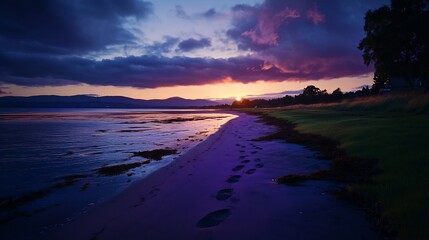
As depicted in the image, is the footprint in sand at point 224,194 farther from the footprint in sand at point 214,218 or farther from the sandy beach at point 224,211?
the footprint in sand at point 214,218

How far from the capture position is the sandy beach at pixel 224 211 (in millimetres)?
4672

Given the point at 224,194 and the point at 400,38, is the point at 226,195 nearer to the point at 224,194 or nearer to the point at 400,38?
the point at 224,194

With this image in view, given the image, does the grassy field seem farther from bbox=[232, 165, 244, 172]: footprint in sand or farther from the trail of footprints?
bbox=[232, 165, 244, 172]: footprint in sand

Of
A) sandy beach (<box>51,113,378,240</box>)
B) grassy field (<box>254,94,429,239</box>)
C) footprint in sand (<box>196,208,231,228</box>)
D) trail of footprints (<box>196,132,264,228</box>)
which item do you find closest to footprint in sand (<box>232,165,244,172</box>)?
trail of footprints (<box>196,132,264,228</box>)

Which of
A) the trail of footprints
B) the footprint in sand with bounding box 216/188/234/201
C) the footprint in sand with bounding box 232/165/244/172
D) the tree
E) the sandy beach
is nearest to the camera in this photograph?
the sandy beach

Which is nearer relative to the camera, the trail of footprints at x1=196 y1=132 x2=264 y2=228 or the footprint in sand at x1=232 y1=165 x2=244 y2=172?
the trail of footprints at x1=196 y1=132 x2=264 y2=228

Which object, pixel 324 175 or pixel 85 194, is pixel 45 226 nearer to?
pixel 85 194

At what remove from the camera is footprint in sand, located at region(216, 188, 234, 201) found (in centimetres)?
656

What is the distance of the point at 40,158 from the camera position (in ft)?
43.2

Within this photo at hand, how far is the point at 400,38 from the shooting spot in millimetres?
33219

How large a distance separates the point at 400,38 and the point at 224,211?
38028 mm

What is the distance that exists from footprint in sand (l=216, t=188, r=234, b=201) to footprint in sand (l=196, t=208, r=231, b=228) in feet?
2.54

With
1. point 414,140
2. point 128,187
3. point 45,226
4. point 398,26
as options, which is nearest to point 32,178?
point 128,187

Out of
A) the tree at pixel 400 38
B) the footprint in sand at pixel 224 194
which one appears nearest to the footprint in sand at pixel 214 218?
the footprint in sand at pixel 224 194
